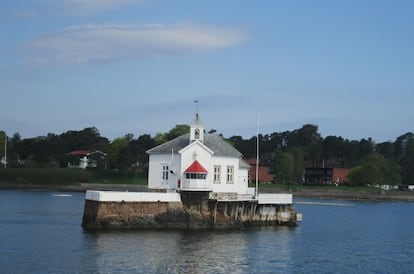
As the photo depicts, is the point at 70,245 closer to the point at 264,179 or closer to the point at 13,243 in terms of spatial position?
the point at 13,243

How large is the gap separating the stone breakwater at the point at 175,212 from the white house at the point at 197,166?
127cm

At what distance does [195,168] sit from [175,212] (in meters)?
4.10

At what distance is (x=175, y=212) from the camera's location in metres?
52.5

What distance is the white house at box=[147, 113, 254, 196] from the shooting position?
179ft

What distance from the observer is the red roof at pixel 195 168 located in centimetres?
5431

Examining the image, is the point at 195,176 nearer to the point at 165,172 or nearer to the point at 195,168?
the point at 195,168

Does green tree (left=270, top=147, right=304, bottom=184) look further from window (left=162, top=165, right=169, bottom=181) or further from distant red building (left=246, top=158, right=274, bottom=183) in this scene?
window (left=162, top=165, right=169, bottom=181)

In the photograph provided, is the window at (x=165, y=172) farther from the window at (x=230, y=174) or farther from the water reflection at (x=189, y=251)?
the water reflection at (x=189, y=251)

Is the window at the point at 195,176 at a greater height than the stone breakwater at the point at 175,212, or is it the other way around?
the window at the point at 195,176

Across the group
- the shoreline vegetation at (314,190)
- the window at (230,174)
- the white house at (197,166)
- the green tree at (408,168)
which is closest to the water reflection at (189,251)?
the white house at (197,166)

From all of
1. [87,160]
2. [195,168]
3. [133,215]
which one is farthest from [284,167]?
[133,215]

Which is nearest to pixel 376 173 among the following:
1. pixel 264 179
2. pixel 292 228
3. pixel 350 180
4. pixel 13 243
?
pixel 350 180

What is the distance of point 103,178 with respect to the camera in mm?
146000

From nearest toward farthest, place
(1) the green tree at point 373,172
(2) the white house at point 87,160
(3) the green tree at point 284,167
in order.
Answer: (1) the green tree at point 373,172 < (3) the green tree at point 284,167 < (2) the white house at point 87,160
